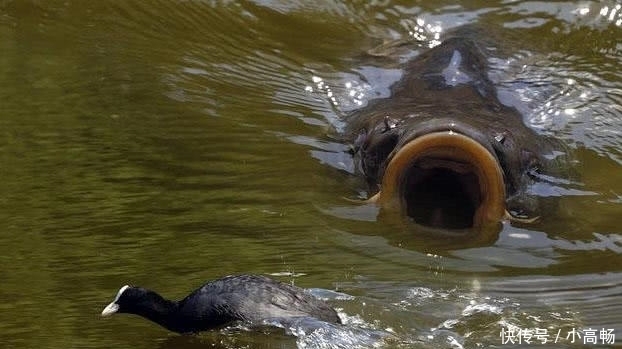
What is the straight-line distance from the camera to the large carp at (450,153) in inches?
200

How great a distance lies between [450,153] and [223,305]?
1.65 meters

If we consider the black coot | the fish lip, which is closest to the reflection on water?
the black coot

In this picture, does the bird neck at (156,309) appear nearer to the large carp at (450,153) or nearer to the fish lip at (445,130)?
the large carp at (450,153)

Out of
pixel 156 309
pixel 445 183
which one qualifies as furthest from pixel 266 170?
pixel 156 309

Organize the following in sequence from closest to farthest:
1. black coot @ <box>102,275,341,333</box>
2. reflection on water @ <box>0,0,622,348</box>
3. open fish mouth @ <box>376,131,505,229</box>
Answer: black coot @ <box>102,275,341,333</box> < reflection on water @ <box>0,0,622,348</box> < open fish mouth @ <box>376,131,505,229</box>

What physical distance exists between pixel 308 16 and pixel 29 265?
3.75 meters

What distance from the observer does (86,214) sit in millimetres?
4938

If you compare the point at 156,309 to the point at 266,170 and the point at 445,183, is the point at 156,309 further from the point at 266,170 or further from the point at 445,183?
the point at 445,183

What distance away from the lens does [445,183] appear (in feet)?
17.9

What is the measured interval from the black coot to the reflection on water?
0.25 ft

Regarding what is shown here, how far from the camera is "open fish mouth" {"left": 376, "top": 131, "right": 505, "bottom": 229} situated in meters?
5.05

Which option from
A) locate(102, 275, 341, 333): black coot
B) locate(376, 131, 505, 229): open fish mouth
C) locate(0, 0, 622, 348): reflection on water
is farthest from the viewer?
locate(376, 131, 505, 229): open fish mouth

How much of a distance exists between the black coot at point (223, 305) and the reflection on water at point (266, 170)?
0.25 feet

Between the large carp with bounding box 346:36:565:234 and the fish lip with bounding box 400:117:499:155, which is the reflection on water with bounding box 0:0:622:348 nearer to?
the large carp with bounding box 346:36:565:234
